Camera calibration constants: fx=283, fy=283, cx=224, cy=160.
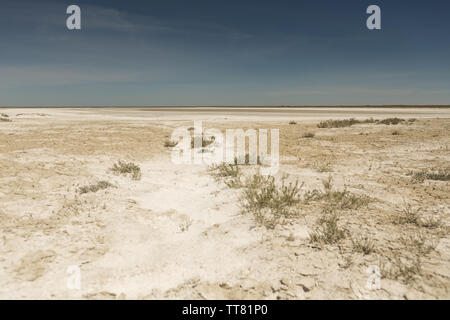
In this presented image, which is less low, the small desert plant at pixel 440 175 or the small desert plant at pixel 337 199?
the small desert plant at pixel 440 175

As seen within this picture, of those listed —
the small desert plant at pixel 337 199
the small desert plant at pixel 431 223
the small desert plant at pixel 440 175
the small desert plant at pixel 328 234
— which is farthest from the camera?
the small desert plant at pixel 440 175

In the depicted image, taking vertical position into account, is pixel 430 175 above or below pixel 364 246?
above

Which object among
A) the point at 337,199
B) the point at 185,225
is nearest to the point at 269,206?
the point at 337,199

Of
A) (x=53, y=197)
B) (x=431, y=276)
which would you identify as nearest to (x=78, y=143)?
(x=53, y=197)

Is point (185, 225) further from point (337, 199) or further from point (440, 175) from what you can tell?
point (440, 175)

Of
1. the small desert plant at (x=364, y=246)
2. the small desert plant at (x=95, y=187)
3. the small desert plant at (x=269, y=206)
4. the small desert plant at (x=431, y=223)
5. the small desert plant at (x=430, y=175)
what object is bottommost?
the small desert plant at (x=364, y=246)

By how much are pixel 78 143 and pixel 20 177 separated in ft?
14.0

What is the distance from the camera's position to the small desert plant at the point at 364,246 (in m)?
2.88

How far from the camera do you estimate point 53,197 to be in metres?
4.51

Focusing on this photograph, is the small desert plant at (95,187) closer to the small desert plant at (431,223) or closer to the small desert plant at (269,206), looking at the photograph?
the small desert plant at (269,206)

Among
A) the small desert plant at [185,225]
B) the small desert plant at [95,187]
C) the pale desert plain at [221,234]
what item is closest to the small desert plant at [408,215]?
the pale desert plain at [221,234]

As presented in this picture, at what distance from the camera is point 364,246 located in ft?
9.57

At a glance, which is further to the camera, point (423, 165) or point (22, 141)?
point (22, 141)

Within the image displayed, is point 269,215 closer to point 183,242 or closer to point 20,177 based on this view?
point 183,242
